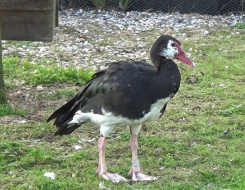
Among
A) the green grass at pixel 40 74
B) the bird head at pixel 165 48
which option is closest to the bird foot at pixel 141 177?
the bird head at pixel 165 48

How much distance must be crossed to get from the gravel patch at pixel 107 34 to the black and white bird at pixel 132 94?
10.3ft

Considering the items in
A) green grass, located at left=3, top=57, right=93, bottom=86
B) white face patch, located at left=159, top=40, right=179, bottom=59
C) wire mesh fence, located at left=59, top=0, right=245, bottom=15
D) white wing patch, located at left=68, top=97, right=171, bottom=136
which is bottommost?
wire mesh fence, located at left=59, top=0, right=245, bottom=15

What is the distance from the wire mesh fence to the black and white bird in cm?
893

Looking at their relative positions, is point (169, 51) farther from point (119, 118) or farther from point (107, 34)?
point (107, 34)

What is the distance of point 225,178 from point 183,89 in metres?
2.88

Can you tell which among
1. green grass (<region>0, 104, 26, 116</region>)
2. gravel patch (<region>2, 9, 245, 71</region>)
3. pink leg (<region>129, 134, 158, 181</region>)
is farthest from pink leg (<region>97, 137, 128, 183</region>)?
gravel patch (<region>2, 9, 245, 71</region>)

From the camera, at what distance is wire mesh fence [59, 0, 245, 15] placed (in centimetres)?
1370

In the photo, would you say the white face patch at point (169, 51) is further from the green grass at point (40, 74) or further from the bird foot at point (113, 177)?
the green grass at point (40, 74)

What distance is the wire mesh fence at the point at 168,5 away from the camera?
Result: 1370 centimetres

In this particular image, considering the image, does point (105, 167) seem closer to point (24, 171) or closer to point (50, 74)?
point (24, 171)

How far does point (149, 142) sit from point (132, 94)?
1291 mm

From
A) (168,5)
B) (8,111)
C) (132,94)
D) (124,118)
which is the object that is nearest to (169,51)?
(132,94)

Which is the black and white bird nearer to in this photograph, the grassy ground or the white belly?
the white belly

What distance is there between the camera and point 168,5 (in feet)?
45.4
